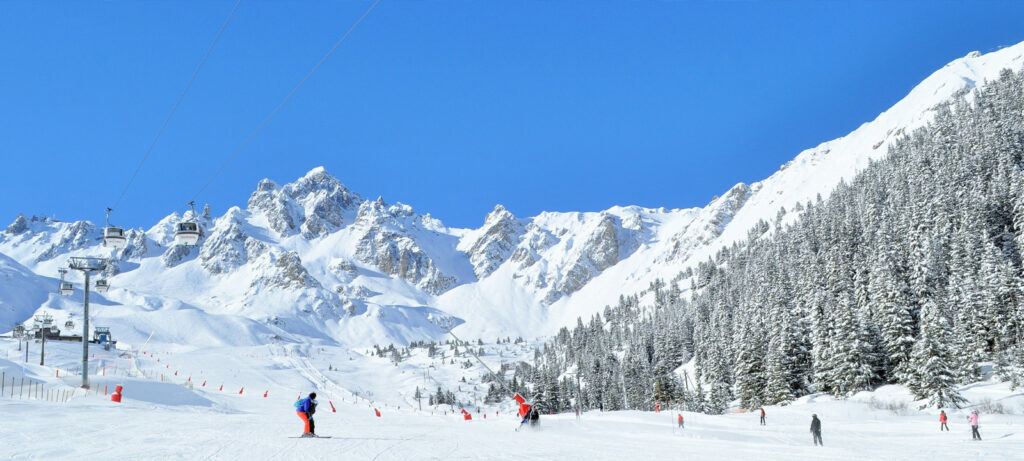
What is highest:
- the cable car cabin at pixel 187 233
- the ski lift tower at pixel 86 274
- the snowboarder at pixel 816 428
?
the cable car cabin at pixel 187 233

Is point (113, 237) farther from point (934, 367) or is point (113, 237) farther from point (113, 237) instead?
point (934, 367)

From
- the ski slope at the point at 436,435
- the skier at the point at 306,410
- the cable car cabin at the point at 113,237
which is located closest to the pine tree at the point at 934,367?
the ski slope at the point at 436,435

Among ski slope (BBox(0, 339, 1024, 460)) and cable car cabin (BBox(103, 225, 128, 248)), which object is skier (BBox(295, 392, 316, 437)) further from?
cable car cabin (BBox(103, 225, 128, 248))

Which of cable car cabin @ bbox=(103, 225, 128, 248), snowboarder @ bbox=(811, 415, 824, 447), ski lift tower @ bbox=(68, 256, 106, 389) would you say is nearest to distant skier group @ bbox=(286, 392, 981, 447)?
snowboarder @ bbox=(811, 415, 824, 447)

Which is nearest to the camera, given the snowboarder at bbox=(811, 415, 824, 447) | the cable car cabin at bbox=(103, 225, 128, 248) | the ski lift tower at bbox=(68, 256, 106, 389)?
the snowboarder at bbox=(811, 415, 824, 447)

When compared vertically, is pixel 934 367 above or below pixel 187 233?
below

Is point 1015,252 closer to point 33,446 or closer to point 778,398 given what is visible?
point 778,398

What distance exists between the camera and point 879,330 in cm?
6456

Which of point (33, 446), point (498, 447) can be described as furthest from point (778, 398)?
point (33, 446)

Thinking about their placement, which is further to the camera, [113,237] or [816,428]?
[113,237]

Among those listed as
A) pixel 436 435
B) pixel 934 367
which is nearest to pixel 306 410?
pixel 436 435

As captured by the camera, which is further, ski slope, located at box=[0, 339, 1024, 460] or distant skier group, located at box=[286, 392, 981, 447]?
distant skier group, located at box=[286, 392, 981, 447]

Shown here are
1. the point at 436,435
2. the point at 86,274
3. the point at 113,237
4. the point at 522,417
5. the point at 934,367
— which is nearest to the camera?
the point at 436,435

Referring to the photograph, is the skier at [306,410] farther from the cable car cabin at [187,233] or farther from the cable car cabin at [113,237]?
the cable car cabin at [113,237]
